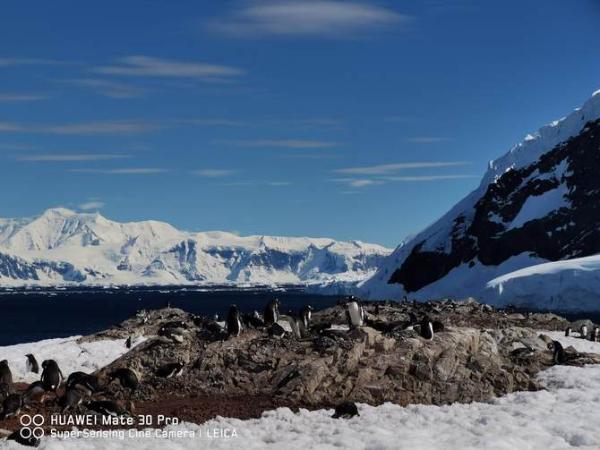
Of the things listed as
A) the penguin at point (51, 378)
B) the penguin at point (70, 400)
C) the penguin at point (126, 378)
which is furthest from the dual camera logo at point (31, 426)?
the penguin at point (126, 378)

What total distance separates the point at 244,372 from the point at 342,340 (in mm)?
3108

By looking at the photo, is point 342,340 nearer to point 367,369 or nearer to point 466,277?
point 367,369

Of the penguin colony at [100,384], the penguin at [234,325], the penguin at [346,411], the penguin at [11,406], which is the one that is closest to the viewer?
the penguin at [11,406]

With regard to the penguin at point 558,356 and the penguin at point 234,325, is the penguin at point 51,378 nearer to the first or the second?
the penguin at point 234,325

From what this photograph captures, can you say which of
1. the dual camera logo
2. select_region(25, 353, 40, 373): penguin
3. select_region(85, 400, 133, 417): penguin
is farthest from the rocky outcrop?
select_region(25, 353, 40, 373): penguin

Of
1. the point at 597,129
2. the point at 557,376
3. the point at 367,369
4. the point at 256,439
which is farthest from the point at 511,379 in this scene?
the point at 597,129

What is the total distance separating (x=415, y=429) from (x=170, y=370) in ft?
25.2

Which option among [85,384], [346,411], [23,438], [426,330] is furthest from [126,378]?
[426,330]

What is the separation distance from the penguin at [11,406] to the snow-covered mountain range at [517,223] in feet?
399

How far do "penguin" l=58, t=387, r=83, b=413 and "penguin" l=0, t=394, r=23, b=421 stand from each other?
40.6 inches

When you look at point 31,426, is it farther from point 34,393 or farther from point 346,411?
point 346,411

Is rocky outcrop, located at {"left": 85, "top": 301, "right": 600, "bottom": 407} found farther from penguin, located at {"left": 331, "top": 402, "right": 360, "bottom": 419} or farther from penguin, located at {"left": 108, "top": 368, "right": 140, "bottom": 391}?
penguin, located at {"left": 331, "top": 402, "right": 360, "bottom": 419}

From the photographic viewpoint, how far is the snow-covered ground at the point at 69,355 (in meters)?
33.1

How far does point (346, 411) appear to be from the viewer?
21266 mm
